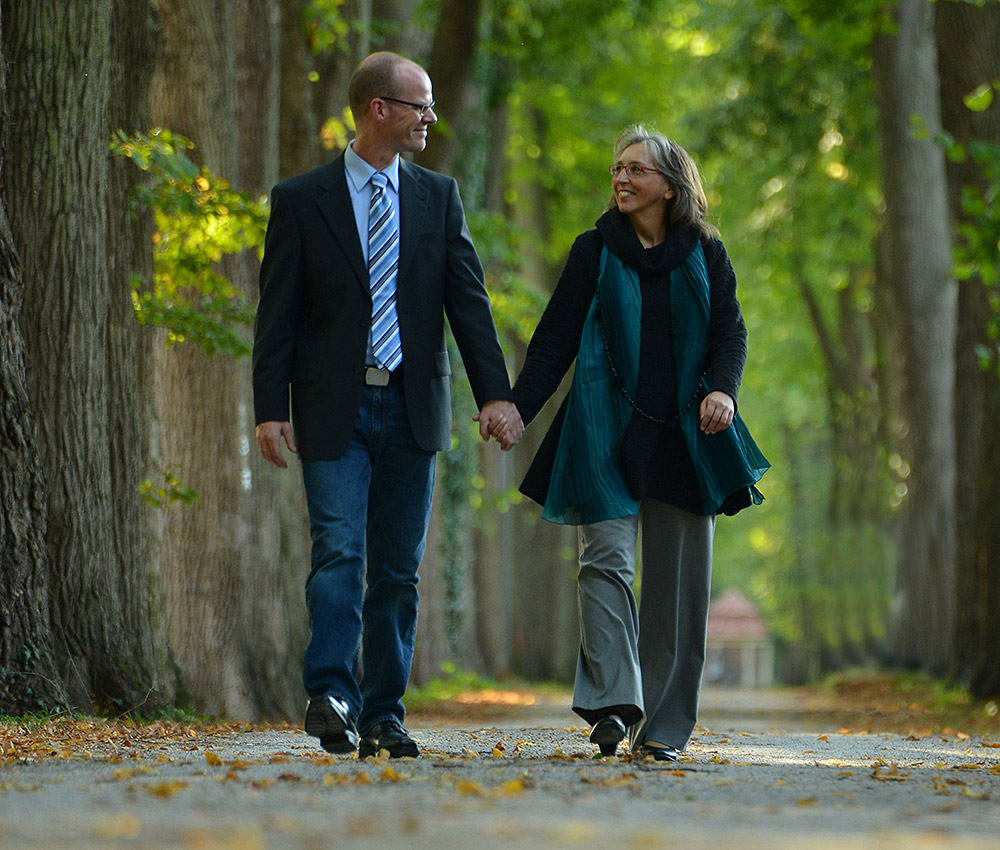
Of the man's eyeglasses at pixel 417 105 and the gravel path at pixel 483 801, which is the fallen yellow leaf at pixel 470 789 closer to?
the gravel path at pixel 483 801

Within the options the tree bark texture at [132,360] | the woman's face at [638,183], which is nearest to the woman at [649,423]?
the woman's face at [638,183]

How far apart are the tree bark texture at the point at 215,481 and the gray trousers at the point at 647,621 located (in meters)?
3.87

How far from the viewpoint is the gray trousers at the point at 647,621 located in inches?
226

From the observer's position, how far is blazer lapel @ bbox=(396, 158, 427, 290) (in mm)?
5992

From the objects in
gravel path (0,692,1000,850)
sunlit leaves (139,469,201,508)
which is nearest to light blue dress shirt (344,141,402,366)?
A: gravel path (0,692,1000,850)

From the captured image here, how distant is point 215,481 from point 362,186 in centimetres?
Result: 391

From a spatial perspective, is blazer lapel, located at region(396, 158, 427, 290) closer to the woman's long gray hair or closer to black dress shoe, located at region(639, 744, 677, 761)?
the woman's long gray hair

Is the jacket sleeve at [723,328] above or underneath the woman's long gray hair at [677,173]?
underneath

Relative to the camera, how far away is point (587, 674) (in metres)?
5.79

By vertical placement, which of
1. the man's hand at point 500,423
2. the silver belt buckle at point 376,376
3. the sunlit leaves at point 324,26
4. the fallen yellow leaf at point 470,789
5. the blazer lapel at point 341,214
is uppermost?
the sunlit leaves at point 324,26

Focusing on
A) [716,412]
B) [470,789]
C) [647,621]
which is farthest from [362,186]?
[470,789]

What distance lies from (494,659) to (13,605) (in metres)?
16.3

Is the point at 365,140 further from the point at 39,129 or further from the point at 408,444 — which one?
the point at 39,129

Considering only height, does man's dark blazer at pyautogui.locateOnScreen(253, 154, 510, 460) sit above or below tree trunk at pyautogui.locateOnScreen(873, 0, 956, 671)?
below
